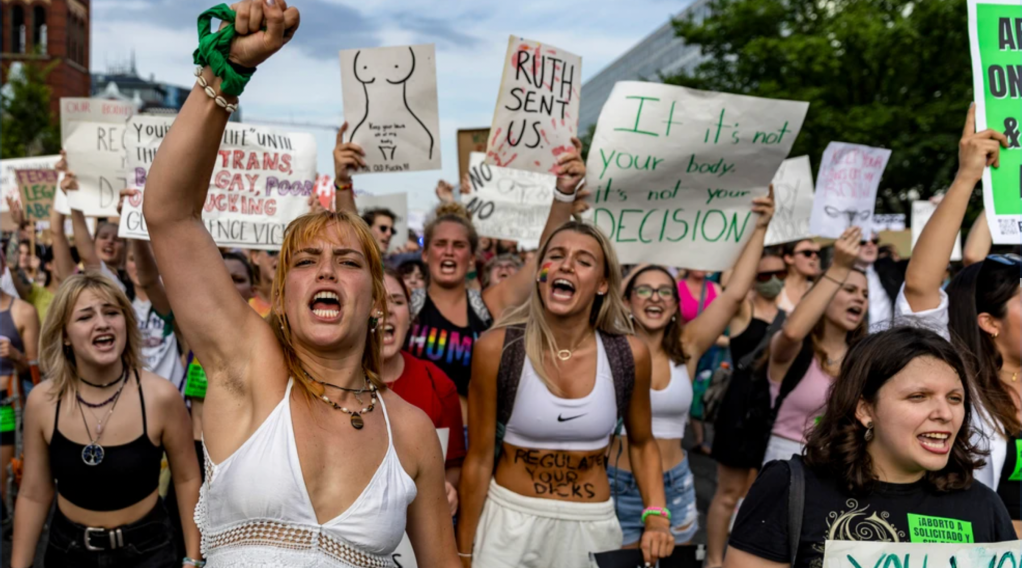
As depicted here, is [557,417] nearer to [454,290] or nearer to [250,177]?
[454,290]

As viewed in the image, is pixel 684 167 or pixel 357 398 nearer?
pixel 357 398

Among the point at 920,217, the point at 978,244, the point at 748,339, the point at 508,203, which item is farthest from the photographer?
the point at 920,217

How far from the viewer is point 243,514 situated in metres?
2.04

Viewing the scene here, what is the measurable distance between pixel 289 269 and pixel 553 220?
7.96 ft

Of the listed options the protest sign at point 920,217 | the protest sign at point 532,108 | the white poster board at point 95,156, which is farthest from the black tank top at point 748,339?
the white poster board at point 95,156

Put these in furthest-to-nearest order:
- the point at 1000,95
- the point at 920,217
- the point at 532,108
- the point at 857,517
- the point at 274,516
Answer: the point at 920,217 < the point at 532,108 < the point at 1000,95 < the point at 857,517 < the point at 274,516

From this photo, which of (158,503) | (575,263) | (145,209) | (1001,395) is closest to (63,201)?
(158,503)

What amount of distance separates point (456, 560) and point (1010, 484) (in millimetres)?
1795

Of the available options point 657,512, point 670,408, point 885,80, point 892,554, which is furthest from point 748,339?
point 885,80

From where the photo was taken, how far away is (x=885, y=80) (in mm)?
27578

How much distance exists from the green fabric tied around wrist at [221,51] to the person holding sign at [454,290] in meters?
2.53

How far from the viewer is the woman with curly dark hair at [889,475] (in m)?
2.38

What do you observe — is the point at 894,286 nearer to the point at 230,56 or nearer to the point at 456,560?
the point at 456,560

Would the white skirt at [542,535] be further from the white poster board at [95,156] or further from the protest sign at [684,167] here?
the white poster board at [95,156]
